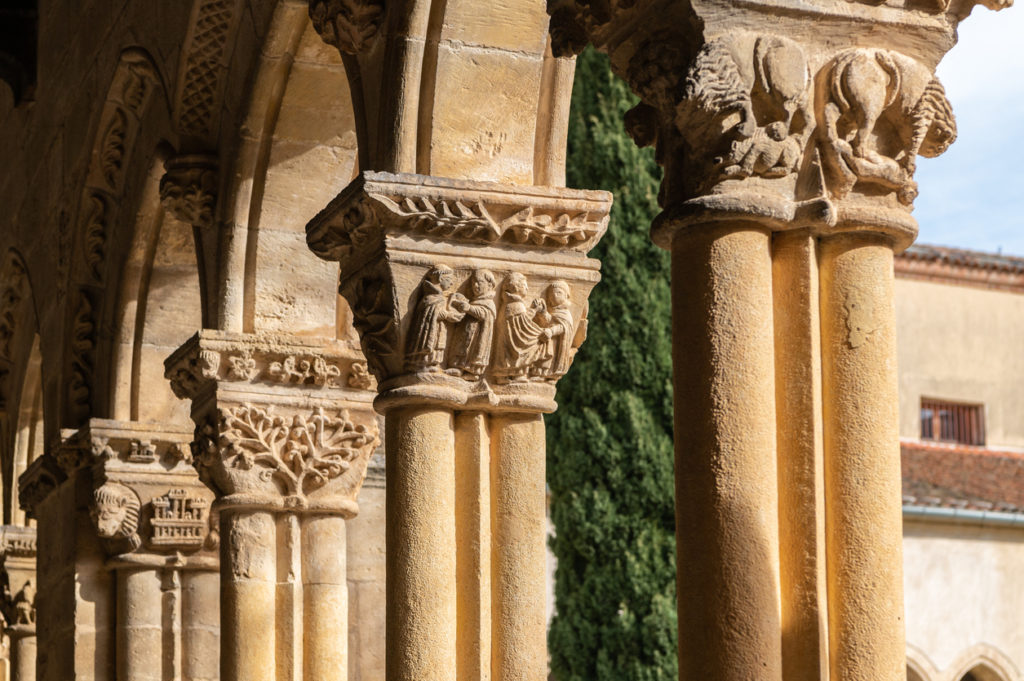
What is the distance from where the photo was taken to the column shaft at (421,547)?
4.61 m

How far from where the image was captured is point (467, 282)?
4789mm

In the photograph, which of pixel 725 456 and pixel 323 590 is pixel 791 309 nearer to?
pixel 725 456

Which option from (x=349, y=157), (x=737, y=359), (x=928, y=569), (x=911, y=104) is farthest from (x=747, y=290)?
(x=928, y=569)


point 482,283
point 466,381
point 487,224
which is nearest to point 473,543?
point 466,381

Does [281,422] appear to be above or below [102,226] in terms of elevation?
below

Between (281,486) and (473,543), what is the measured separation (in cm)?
165

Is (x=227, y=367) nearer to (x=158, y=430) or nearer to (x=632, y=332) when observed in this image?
(x=158, y=430)

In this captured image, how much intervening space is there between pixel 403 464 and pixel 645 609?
881 cm

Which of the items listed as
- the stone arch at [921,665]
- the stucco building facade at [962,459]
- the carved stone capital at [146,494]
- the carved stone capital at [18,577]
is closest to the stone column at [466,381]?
the carved stone capital at [146,494]

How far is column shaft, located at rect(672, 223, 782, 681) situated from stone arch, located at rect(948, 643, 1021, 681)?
1576 centimetres

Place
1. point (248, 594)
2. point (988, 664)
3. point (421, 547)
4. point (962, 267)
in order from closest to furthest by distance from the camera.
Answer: point (421, 547)
point (248, 594)
point (988, 664)
point (962, 267)

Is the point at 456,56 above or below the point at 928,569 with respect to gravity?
above

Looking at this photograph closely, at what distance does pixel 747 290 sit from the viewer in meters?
3.27

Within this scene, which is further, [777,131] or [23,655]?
[23,655]
